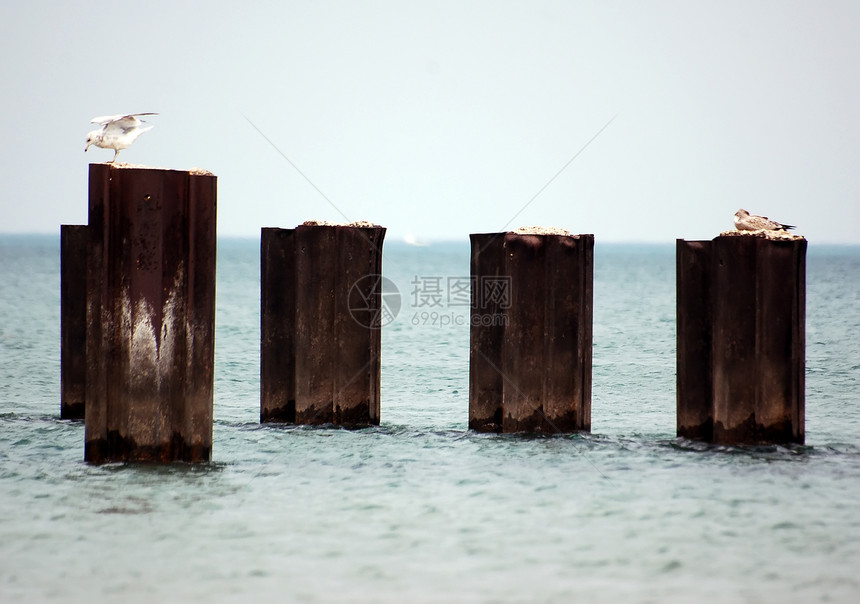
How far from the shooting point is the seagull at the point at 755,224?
34.5ft

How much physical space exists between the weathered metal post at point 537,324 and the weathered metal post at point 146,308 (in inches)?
137

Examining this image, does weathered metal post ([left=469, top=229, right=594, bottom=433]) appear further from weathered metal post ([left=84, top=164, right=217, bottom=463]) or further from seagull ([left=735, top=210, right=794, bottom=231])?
weathered metal post ([left=84, top=164, right=217, bottom=463])

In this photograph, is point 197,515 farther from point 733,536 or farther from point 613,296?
point 613,296

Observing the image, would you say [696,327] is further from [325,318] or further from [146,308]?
[146,308]

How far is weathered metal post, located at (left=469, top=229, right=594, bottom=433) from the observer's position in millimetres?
10938

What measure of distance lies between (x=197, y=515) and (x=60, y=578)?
1.55m

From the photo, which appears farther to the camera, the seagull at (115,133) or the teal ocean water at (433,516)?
the seagull at (115,133)

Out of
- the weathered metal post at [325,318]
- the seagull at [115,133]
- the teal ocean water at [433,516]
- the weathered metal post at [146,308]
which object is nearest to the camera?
the teal ocean water at [433,516]

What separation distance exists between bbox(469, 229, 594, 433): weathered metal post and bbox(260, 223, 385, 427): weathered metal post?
1377 millimetres

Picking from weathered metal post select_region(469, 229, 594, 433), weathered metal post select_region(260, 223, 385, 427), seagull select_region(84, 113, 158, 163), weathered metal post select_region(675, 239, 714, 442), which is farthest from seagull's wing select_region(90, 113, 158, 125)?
weathered metal post select_region(675, 239, 714, 442)

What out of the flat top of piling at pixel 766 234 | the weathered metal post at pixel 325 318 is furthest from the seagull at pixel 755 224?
the weathered metal post at pixel 325 318

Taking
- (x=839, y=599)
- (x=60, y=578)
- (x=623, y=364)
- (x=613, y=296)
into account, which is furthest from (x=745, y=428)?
(x=613, y=296)

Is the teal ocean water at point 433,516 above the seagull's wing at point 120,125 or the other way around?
the other way around

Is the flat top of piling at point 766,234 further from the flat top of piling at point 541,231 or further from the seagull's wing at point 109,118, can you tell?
the seagull's wing at point 109,118
